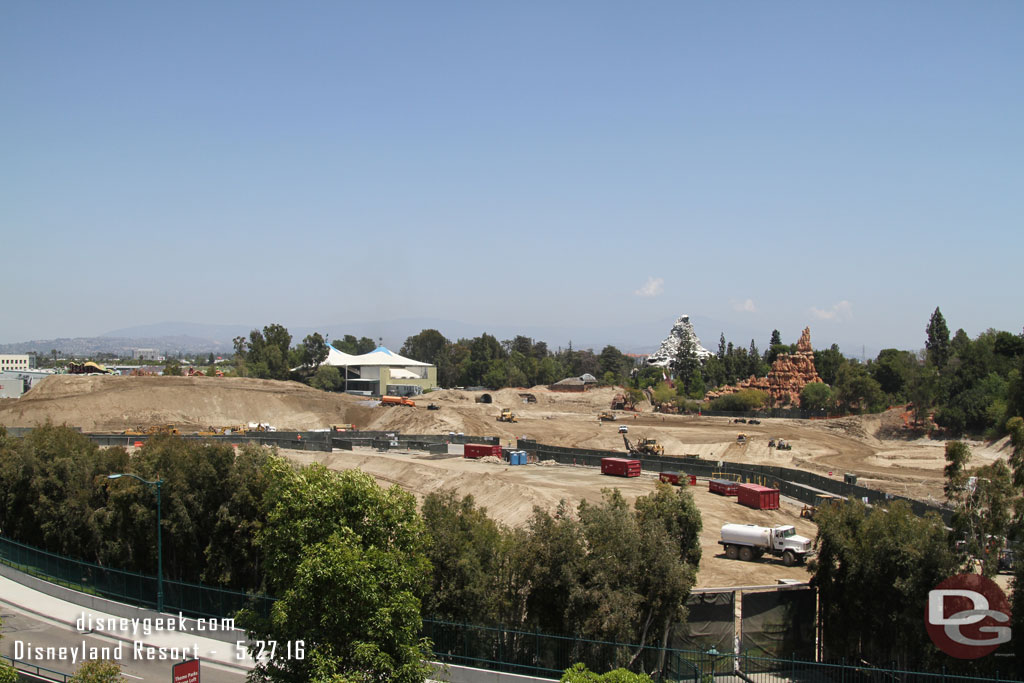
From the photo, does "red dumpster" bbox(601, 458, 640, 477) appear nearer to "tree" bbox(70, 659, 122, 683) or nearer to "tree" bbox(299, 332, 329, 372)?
"tree" bbox(70, 659, 122, 683)

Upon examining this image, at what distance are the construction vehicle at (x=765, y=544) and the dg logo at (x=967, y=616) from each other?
49.8 feet

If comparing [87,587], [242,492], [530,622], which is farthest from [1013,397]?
[87,587]

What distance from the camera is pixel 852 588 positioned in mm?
→ 24969

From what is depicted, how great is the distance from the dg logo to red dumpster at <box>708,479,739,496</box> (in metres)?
30.8

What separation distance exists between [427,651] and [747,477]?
46.6m

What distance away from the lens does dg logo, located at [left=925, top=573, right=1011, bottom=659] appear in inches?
871

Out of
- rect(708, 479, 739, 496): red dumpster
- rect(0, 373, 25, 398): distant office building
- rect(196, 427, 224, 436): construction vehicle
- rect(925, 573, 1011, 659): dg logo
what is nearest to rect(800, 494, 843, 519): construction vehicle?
rect(708, 479, 739, 496): red dumpster

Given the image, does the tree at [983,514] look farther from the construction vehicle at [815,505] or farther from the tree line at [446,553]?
the construction vehicle at [815,505]

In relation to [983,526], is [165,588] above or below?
below

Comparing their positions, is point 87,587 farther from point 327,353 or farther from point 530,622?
point 327,353

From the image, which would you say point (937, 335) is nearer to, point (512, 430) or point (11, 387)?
point (512, 430)

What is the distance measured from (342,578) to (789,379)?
13223 cm

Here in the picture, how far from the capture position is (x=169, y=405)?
104m

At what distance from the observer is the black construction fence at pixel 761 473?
49.1m
